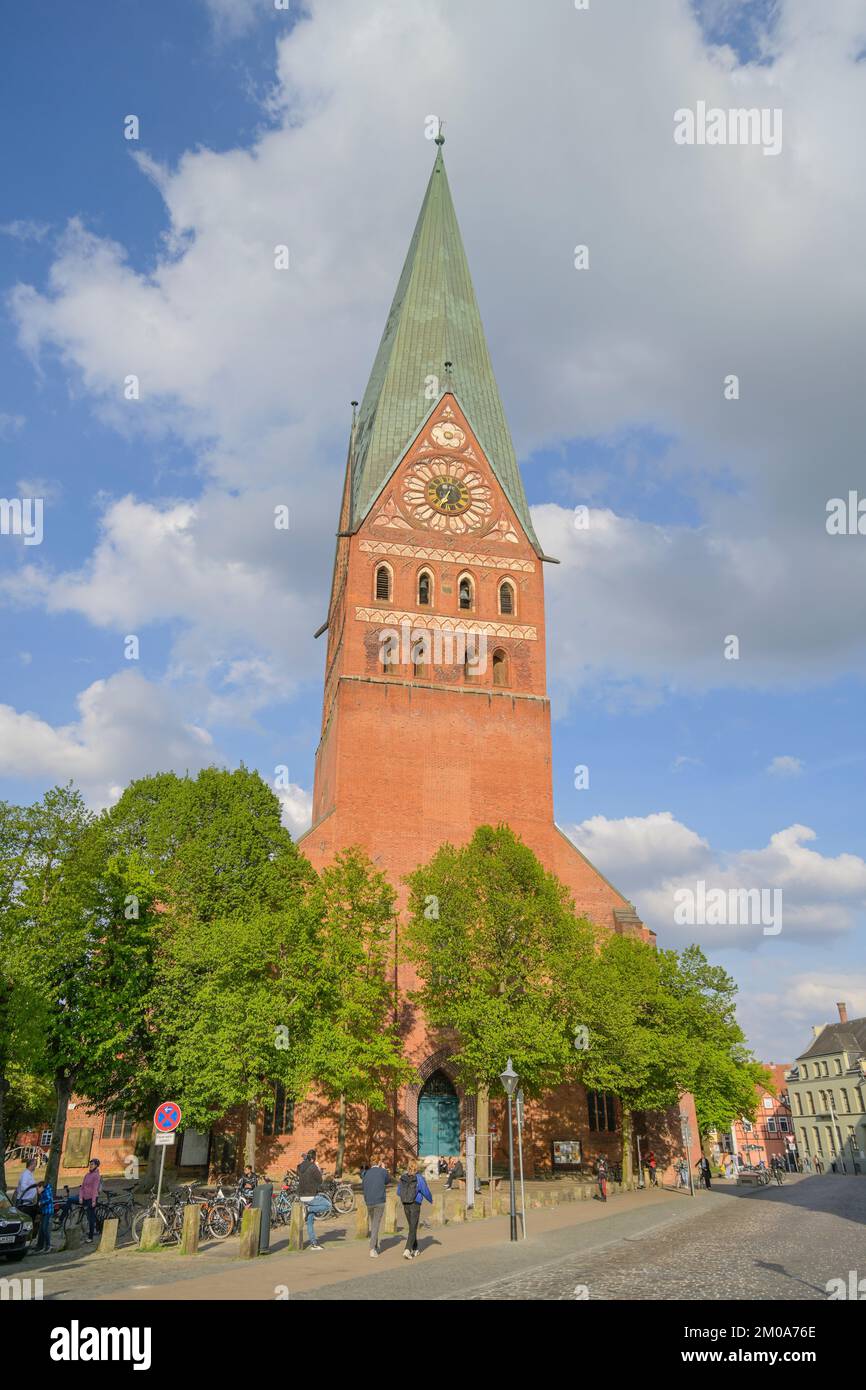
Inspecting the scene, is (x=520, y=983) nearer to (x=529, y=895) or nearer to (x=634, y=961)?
(x=529, y=895)

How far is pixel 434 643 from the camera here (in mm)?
40781

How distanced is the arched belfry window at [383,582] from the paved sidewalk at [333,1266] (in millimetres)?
25340

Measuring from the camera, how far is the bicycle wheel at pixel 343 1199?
24797mm

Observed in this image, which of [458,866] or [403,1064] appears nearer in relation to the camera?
[403,1064]

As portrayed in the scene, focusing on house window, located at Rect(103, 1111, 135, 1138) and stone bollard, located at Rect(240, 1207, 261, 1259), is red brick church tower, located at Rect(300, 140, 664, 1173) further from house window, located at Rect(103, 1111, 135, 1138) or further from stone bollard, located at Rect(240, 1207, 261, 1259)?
stone bollard, located at Rect(240, 1207, 261, 1259)

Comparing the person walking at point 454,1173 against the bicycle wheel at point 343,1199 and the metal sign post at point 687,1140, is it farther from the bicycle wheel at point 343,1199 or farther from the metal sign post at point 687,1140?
the metal sign post at point 687,1140

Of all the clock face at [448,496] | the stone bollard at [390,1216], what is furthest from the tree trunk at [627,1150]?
the clock face at [448,496]

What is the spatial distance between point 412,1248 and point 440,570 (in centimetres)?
3015

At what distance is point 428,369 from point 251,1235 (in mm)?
40570

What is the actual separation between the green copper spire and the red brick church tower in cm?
12

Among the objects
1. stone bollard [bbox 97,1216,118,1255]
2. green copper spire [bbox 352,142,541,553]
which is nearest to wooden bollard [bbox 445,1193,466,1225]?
stone bollard [bbox 97,1216,118,1255]

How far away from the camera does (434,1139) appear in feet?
110

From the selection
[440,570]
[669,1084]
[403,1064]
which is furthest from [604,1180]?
[440,570]

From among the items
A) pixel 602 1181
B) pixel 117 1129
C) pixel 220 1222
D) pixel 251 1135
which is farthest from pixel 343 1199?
pixel 117 1129
